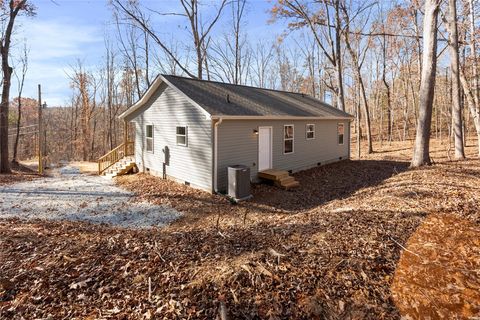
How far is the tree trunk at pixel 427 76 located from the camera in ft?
33.7

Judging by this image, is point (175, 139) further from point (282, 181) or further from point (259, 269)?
point (259, 269)

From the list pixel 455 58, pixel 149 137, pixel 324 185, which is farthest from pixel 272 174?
pixel 455 58

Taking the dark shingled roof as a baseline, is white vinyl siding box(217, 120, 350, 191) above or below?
below

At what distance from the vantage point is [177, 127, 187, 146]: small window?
36.5ft

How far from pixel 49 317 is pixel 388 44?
31.7 meters

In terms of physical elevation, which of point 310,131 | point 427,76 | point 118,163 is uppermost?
point 427,76

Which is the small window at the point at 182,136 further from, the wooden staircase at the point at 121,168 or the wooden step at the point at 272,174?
the wooden staircase at the point at 121,168

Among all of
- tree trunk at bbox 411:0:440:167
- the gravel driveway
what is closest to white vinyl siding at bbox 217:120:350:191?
the gravel driveway

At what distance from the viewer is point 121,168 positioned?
14.7m

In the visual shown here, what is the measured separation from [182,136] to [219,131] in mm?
2131

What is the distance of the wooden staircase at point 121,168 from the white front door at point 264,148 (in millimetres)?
7033

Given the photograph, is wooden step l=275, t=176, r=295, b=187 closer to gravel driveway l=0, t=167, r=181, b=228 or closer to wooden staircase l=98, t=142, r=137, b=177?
Answer: gravel driveway l=0, t=167, r=181, b=228

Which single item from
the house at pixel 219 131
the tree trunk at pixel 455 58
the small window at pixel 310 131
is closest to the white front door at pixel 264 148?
the house at pixel 219 131

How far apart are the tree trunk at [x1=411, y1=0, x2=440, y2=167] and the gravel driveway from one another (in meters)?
9.54
